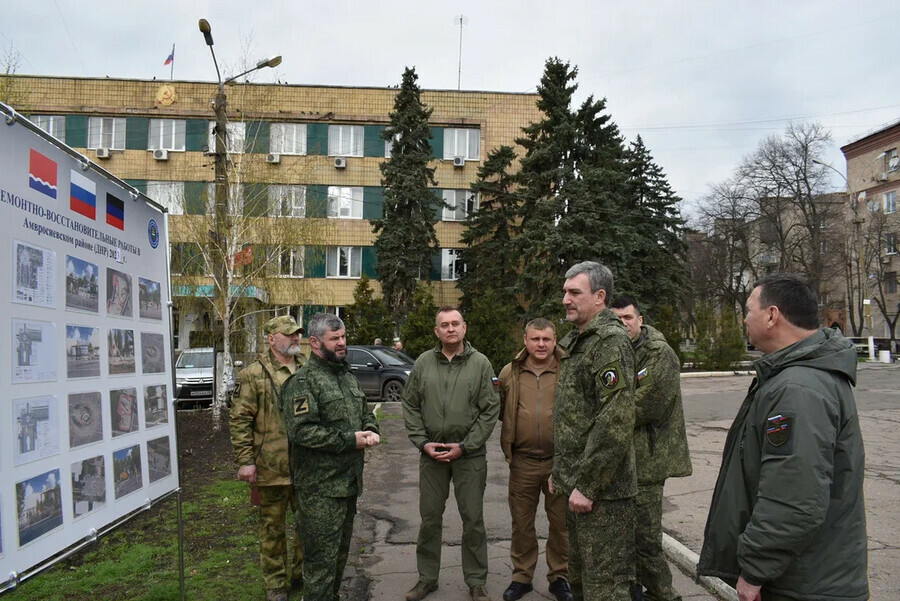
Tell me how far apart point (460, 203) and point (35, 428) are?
1240 inches

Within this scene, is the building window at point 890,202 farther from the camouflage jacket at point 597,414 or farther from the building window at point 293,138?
the camouflage jacket at point 597,414

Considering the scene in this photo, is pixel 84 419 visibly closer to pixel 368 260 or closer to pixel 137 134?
pixel 368 260

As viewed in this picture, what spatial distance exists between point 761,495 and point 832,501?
0.98 ft

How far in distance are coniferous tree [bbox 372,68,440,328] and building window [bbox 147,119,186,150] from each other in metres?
11.5

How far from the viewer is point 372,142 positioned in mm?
33406

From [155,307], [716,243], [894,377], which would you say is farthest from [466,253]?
[155,307]

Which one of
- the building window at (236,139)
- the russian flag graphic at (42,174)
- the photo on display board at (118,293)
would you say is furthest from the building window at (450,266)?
the russian flag graphic at (42,174)

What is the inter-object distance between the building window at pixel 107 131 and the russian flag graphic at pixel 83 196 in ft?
110

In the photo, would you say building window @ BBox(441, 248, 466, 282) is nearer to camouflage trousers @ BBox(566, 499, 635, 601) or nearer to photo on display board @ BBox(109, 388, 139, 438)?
photo on display board @ BBox(109, 388, 139, 438)

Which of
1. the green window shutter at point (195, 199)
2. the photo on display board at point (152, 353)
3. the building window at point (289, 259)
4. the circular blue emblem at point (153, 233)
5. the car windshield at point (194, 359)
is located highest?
the green window shutter at point (195, 199)

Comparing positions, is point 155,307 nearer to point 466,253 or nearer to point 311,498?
point 311,498

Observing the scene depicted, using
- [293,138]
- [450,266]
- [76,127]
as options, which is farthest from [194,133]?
[450,266]

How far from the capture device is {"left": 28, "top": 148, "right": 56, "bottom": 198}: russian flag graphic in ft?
9.63

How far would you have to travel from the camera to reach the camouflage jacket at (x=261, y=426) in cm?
479
